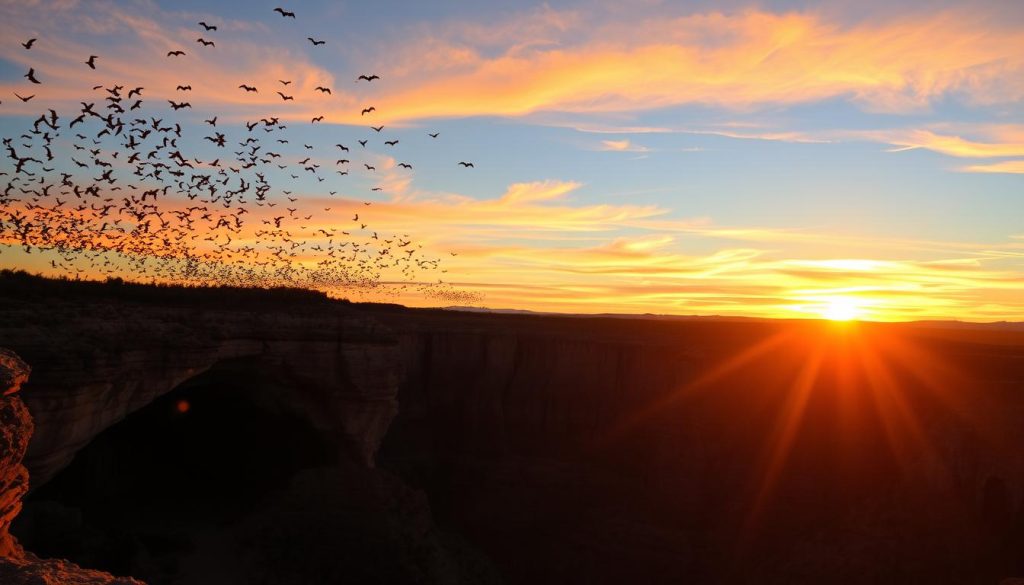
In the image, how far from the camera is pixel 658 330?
211ft

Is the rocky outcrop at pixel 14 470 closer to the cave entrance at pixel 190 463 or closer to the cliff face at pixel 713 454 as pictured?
the cave entrance at pixel 190 463

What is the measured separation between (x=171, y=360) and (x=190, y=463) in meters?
8.67

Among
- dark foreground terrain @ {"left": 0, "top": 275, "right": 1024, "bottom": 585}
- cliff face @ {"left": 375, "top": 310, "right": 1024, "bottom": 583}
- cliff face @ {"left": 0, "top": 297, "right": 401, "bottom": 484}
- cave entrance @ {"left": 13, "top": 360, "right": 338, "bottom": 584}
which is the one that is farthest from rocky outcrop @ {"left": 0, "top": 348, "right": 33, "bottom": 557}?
cliff face @ {"left": 375, "top": 310, "right": 1024, "bottom": 583}

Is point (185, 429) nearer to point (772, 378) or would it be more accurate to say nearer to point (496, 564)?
point (496, 564)

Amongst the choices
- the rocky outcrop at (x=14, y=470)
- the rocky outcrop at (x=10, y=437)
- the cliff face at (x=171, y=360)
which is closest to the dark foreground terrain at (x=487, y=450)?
the cliff face at (x=171, y=360)

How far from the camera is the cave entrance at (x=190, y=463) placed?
2486 centimetres

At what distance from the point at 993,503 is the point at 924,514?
8.73ft

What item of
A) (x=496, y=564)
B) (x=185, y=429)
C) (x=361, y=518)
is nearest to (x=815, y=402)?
A: (x=496, y=564)

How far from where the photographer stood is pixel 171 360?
71.8ft

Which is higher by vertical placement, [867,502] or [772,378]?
[772,378]

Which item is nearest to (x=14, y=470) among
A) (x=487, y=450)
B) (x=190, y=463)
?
(x=190, y=463)

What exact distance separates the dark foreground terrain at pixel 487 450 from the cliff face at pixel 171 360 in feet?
0.25

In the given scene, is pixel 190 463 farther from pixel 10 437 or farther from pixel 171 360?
pixel 10 437

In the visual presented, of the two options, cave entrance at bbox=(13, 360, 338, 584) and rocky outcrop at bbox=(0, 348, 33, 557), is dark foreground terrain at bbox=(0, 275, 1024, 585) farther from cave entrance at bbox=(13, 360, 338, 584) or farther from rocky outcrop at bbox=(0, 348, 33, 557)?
rocky outcrop at bbox=(0, 348, 33, 557)
